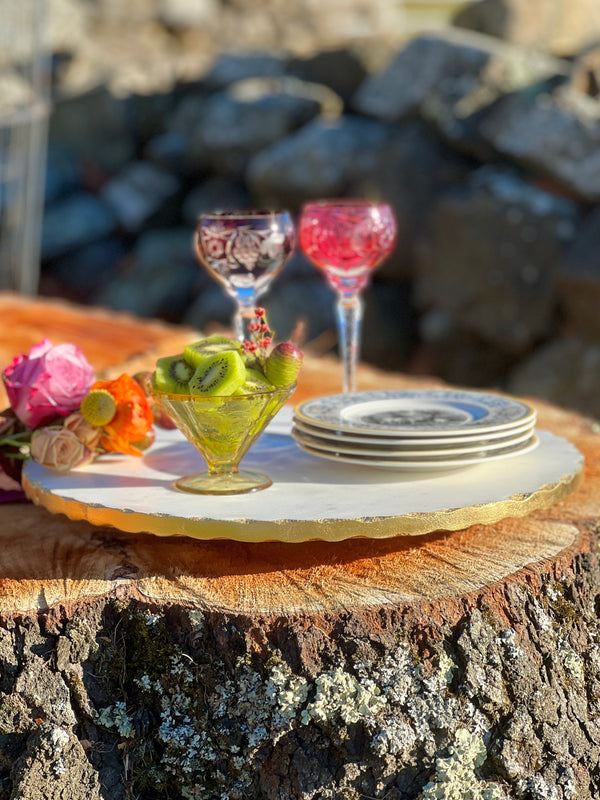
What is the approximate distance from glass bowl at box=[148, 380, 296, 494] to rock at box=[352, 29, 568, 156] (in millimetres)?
3733

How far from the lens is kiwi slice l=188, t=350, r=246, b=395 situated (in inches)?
48.0

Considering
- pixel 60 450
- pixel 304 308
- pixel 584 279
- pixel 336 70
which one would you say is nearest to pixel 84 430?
pixel 60 450

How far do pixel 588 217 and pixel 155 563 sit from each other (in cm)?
347

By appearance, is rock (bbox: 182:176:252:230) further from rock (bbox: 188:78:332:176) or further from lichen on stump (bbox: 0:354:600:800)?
lichen on stump (bbox: 0:354:600:800)

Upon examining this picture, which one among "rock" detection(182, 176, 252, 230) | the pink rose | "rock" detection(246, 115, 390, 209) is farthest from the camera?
"rock" detection(182, 176, 252, 230)

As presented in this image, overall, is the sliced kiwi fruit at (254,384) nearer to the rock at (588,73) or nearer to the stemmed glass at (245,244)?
the stemmed glass at (245,244)

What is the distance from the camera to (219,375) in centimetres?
122

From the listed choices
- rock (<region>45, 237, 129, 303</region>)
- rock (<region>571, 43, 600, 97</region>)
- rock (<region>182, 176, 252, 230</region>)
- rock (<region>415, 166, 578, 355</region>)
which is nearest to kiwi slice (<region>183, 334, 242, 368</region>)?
rock (<region>415, 166, 578, 355</region>)

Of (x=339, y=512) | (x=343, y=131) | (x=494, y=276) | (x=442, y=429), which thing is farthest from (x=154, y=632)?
(x=343, y=131)

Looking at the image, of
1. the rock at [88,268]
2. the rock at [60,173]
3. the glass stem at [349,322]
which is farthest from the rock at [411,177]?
the glass stem at [349,322]

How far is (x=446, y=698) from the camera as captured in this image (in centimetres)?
114

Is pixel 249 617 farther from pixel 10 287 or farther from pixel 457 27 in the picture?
pixel 457 27

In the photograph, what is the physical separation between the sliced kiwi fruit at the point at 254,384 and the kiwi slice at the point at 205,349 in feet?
0.12

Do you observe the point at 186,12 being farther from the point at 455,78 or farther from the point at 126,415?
the point at 126,415
